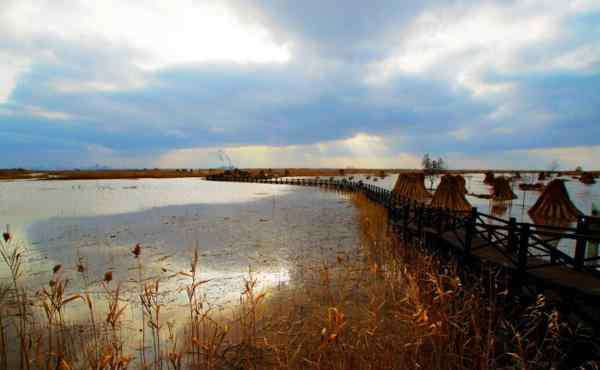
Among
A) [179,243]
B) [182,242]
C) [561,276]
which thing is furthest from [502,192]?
[179,243]

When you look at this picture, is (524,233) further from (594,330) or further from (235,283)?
(235,283)

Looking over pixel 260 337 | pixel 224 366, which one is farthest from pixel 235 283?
pixel 224 366

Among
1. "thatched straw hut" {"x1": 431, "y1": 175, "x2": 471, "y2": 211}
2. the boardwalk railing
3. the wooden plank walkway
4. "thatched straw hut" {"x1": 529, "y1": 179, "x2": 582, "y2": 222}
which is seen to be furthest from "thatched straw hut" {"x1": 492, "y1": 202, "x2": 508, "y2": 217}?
the wooden plank walkway

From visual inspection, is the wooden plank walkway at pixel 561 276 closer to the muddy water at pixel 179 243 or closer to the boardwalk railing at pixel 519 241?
the boardwalk railing at pixel 519 241

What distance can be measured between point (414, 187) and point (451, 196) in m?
9.42

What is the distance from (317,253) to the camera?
37.0ft

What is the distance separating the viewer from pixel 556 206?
62.7ft

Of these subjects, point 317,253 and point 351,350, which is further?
point 317,253

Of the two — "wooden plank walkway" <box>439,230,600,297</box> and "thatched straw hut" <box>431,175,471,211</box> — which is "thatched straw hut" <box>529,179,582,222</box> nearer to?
"thatched straw hut" <box>431,175,471,211</box>

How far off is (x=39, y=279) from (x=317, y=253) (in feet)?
30.3

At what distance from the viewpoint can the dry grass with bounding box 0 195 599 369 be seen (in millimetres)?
3402

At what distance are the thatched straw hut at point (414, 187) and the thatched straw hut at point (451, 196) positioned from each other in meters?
7.68

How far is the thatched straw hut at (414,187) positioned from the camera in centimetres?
2700

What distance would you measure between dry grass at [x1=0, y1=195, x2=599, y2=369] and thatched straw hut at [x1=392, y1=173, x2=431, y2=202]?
20.2 metres
